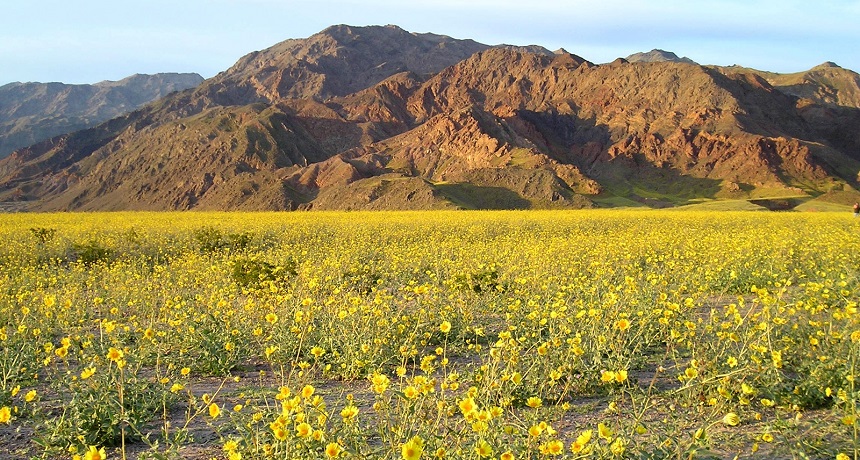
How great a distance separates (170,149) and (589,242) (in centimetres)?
9990

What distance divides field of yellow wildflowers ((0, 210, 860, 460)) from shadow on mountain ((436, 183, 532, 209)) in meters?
52.1

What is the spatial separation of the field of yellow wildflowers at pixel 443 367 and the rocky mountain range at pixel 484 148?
4808cm

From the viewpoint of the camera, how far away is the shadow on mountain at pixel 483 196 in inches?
2505

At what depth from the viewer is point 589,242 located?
14.2 meters

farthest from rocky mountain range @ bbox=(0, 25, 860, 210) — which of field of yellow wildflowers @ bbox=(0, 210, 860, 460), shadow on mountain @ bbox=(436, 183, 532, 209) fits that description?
field of yellow wildflowers @ bbox=(0, 210, 860, 460)

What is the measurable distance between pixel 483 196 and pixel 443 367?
62062 mm

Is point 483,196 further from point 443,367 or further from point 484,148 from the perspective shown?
point 443,367

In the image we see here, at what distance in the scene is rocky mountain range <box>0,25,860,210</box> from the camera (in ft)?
239

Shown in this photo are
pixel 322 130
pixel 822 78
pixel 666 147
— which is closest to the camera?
pixel 666 147

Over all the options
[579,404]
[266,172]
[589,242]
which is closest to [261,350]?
[579,404]

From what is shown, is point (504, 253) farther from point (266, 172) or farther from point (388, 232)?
point (266, 172)

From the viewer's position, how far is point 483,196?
6656 cm

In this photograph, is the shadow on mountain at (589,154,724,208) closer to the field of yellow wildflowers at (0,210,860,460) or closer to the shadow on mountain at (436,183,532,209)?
the shadow on mountain at (436,183,532,209)

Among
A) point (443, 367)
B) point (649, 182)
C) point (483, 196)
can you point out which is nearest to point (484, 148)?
point (483, 196)
